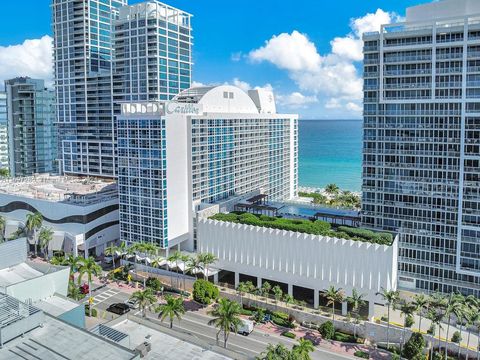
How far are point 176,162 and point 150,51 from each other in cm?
4069

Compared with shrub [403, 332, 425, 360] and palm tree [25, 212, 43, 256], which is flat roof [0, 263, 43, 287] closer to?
shrub [403, 332, 425, 360]

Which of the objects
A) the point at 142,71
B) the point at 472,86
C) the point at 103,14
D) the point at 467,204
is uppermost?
the point at 103,14

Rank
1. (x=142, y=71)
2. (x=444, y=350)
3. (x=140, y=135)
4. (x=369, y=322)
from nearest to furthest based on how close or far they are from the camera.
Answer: (x=444, y=350), (x=369, y=322), (x=140, y=135), (x=142, y=71)

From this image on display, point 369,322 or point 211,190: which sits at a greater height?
point 211,190

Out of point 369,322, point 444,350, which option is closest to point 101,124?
point 369,322

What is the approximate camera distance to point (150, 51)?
10562 centimetres

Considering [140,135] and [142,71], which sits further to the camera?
[142,71]

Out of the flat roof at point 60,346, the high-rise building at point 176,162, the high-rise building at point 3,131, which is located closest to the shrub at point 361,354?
the flat roof at point 60,346

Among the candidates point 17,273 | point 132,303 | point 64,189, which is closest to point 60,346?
point 17,273

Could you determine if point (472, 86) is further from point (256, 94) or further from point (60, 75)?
point (60, 75)

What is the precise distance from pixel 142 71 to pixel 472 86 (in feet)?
243

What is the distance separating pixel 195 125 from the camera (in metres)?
80.4

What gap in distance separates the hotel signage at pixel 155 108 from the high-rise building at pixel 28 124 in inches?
3560

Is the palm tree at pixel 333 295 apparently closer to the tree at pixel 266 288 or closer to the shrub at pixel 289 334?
the shrub at pixel 289 334
